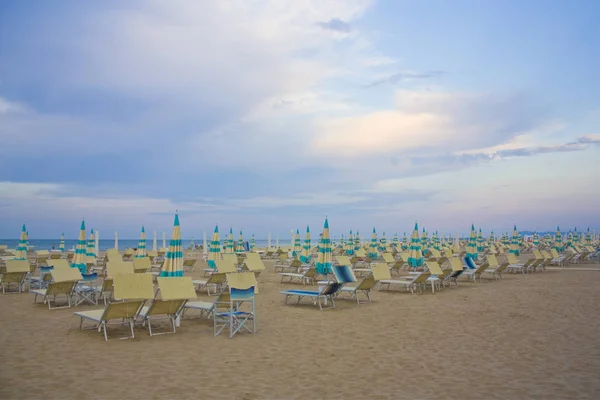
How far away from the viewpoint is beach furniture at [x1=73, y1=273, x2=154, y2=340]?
6.84 meters

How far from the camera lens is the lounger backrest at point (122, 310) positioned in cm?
673

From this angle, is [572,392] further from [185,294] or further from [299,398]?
[185,294]

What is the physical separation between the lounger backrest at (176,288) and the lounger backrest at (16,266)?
6.16m

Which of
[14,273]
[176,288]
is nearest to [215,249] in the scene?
[14,273]

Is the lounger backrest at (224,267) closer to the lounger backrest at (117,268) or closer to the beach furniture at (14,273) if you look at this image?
the lounger backrest at (117,268)

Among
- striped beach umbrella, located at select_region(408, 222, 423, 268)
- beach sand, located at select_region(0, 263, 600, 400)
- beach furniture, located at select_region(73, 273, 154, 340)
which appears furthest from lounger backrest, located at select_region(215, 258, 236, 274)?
striped beach umbrella, located at select_region(408, 222, 423, 268)

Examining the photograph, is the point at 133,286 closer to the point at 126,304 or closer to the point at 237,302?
the point at 126,304

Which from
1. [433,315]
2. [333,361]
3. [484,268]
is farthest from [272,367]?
[484,268]

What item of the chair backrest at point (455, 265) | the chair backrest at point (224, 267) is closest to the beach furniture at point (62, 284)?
the chair backrest at point (224, 267)

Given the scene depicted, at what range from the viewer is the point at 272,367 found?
5434 mm

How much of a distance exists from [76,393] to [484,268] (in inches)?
541

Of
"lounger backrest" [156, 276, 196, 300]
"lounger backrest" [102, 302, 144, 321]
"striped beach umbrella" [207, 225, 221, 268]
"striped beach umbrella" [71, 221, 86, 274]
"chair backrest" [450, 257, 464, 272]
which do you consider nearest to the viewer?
"lounger backrest" [102, 302, 144, 321]

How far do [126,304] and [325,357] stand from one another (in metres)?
3.14

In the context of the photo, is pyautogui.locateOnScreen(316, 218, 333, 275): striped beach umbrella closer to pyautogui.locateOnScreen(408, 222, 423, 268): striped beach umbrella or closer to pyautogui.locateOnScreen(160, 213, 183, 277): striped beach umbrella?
pyautogui.locateOnScreen(408, 222, 423, 268): striped beach umbrella
